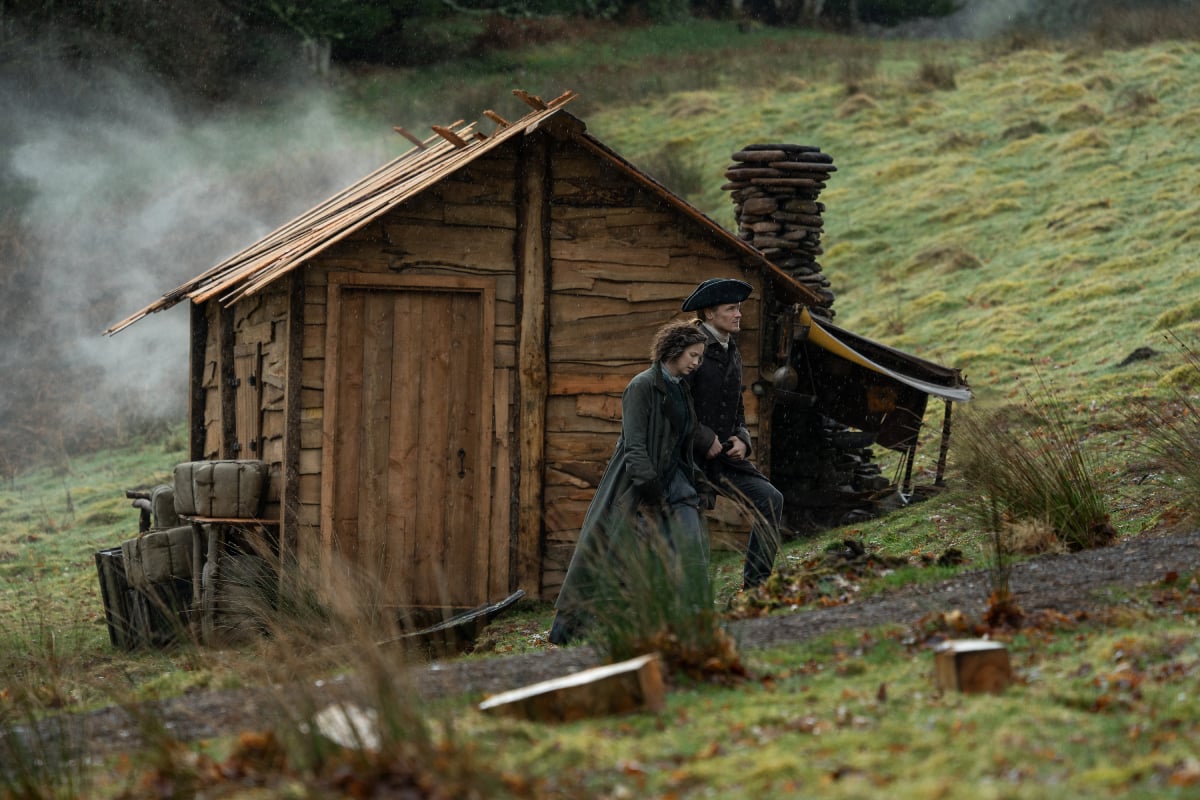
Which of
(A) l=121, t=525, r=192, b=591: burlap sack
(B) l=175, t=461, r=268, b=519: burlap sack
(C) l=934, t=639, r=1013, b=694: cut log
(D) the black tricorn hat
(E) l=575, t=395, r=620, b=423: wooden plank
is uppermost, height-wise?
(D) the black tricorn hat

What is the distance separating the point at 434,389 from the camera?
36.9 ft

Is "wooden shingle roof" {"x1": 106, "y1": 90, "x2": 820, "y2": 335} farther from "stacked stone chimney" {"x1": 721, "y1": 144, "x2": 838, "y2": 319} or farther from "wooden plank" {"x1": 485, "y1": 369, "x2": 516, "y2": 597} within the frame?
"stacked stone chimney" {"x1": 721, "y1": 144, "x2": 838, "y2": 319}

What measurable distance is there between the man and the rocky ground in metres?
1.07

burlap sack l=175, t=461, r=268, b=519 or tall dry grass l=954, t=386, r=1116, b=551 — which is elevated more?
tall dry grass l=954, t=386, r=1116, b=551

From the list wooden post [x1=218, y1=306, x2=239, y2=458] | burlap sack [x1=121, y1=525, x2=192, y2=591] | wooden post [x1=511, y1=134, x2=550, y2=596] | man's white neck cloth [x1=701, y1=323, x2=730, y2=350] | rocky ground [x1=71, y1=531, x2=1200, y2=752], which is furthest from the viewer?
wooden post [x1=218, y1=306, x2=239, y2=458]

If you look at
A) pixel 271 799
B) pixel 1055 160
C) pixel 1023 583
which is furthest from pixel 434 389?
pixel 1055 160

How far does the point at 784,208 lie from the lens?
14383 mm

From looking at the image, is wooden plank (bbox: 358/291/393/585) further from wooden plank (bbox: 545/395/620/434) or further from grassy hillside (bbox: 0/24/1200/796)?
grassy hillside (bbox: 0/24/1200/796)

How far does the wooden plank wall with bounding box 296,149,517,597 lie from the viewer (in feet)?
36.1

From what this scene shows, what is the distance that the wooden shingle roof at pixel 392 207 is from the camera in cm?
1073

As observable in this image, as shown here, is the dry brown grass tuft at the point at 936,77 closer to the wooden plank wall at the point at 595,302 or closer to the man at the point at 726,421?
the wooden plank wall at the point at 595,302

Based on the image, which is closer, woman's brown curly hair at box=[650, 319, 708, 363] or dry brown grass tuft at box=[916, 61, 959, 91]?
woman's brown curly hair at box=[650, 319, 708, 363]

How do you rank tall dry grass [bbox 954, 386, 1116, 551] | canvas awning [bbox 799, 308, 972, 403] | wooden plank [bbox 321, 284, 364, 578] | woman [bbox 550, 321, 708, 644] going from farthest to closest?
→ canvas awning [bbox 799, 308, 972, 403], wooden plank [bbox 321, 284, 364, 578], tall dry grass [bbox 954, 386, 1116, 551], woman [bbox 550, 321, 708, 644]

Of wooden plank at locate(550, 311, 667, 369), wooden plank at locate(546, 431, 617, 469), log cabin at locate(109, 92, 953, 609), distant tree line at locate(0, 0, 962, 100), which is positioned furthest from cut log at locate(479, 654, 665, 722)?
distant tree line at locate(0, 0, 962, 100)
